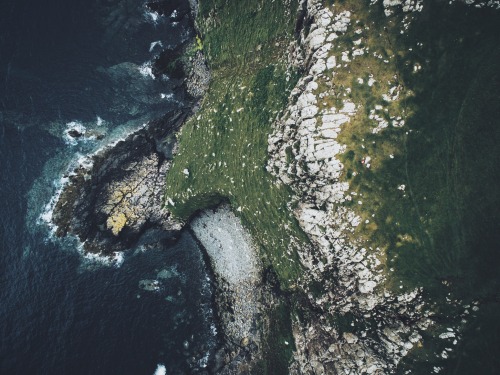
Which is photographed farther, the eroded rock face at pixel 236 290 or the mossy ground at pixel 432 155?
the eroded rock face at pixel 236 290

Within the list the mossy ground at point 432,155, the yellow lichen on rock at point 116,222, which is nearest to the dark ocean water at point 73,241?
the yellow lichen on rock at point 116,222

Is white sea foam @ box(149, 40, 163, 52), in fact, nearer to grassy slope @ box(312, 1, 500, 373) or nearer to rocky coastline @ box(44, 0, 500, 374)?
rocky coastline @ box(44, 0, 500, 374)

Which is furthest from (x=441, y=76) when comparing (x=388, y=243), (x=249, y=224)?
(x=249, y=224)

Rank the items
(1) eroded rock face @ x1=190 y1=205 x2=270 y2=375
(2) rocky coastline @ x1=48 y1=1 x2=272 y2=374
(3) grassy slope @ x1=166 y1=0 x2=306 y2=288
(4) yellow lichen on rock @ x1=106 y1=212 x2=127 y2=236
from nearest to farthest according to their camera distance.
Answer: (3) grassy slope @ x1=166 y1=0 x2=306 y2=288 → (1) eroded rock face @ x1=190 y1=205 x2=270 y2=375 → (2) rocky coastline @ x1=48 y1=1 x2=272 y2=374 → (4) yellow lichen on rock @ x1=106 y1=212 x2=127 y2=236

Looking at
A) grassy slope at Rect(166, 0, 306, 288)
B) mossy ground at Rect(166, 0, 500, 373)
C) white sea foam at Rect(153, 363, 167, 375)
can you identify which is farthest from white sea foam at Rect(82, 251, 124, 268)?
mossy ground at Rect(166, 0, 500, 373)

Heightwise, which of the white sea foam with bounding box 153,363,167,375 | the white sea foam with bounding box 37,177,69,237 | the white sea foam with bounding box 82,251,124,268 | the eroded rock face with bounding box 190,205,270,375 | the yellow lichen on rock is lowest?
the white sea foam with bounding box 153,363,167,375

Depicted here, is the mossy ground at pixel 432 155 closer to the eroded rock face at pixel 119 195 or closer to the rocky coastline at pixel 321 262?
the rocky coastline at pixel 321 262
